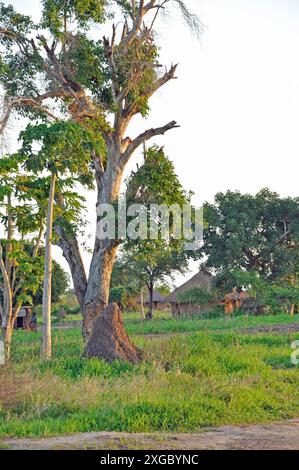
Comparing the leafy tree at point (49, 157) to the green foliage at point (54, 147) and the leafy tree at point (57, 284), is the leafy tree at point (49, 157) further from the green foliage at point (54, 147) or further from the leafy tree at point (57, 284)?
the leafy tree at point (57, 284)

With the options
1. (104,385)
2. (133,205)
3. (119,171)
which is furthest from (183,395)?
(119,171)

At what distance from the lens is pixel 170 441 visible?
7.45 metres

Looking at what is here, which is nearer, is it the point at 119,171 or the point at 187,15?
the point at 119,171

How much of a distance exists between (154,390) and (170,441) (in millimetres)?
2651

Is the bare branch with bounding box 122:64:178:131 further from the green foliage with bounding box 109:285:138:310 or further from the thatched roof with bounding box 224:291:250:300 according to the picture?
the green foliage with bounding box 109:285:138:310

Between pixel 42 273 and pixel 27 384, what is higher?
pixel 42 273

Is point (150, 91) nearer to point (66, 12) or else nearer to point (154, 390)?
point (66, 12)

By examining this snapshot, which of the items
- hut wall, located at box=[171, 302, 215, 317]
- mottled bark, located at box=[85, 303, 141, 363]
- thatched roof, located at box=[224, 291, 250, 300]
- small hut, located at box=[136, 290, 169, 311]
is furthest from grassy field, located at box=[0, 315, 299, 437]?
small hut, located at box=[136, 290, 169, 311]

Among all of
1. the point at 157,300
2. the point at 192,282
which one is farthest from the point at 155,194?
the point at 157,300

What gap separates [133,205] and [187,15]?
7.75 m
